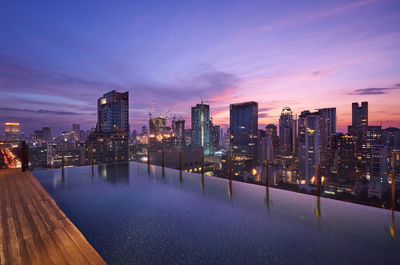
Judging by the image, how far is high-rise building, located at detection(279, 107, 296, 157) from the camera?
411 ft

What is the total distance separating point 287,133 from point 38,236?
488 feet

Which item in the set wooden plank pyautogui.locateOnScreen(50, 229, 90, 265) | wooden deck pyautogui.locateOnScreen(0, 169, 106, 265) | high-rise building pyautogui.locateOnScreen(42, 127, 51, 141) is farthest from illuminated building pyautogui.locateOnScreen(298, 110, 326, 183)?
high-rise building pyautogui.locateOnScreen(42, 127, 51, 141)

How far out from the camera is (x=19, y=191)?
Answer: 14.7ft

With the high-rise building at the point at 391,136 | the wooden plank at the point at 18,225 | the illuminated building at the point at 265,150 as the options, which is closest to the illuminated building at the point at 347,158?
the high-rise building at the point at 391,136

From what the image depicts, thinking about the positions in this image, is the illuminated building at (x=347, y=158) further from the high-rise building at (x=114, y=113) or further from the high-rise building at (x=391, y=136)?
the high-rise building at (x=114, y=113)

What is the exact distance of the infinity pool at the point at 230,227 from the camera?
2.42 metres

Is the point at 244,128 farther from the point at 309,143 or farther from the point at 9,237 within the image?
the point at 9,237

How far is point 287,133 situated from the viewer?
441 ft

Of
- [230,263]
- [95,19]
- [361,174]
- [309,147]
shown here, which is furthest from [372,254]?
[309,147]

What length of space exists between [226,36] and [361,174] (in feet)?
300

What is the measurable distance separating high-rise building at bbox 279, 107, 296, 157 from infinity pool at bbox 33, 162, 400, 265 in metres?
129

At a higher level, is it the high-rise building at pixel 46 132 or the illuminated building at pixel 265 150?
the high-rise building at pixel 46 132

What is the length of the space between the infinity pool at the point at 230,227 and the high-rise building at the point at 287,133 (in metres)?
129

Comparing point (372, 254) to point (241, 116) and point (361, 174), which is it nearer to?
point (361, 174)
